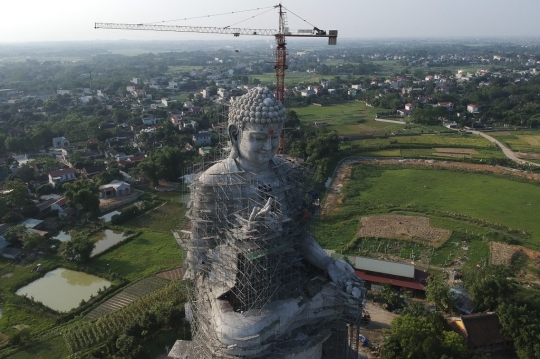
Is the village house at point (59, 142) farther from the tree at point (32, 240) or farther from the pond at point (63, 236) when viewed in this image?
the tree at point (32, 240)

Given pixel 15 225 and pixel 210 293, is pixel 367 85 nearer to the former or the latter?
pixel 15 225

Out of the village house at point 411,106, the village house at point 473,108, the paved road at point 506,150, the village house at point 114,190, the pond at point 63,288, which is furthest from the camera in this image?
the village house at point 411,106

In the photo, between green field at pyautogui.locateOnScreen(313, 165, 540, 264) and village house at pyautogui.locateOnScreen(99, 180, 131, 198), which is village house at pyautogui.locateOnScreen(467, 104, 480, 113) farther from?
village house at pyautogui.locateOnScreen(99, 180, 131, 198)

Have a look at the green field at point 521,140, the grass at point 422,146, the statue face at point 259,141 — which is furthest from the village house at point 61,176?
the green field at point 521,140

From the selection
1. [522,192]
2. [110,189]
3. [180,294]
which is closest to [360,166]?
[522,192]

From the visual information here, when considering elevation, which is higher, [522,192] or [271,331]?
[271,331]

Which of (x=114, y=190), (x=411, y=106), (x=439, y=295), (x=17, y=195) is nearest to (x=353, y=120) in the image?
(x=411, y=106)

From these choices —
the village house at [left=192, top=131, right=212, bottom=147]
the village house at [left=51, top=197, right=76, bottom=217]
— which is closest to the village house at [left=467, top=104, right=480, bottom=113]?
the village house at [left=192, top=131, right=212, bottom=147]
